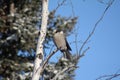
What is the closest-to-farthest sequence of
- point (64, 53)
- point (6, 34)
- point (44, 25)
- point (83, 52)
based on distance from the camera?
point (83, 52) → point (44, 25) → point (64, 53) → point (6, 34)

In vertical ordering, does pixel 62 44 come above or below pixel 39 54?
above

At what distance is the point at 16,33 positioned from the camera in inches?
399

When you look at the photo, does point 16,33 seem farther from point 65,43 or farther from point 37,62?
point 37,62

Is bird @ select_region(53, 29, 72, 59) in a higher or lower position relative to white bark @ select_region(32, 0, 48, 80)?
higher

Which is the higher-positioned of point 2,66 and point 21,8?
point 21,8

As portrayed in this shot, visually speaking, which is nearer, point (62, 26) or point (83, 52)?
point (83, 52)

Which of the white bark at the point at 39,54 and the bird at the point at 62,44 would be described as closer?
the white bark at the point at 39,54

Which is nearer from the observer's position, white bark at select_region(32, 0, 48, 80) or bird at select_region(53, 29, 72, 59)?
white bark at select_region(32, 0, 48, 80)

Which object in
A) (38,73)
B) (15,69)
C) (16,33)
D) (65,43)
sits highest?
(16,33)

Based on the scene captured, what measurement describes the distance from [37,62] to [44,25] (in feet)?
1.82

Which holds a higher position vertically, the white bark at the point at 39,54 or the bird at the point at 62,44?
the bird at the point at 62,44

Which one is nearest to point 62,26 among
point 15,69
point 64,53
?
point 15,69

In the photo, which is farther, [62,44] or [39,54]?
[62,44]

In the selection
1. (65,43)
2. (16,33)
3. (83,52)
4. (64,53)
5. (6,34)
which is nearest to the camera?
(83,52)
